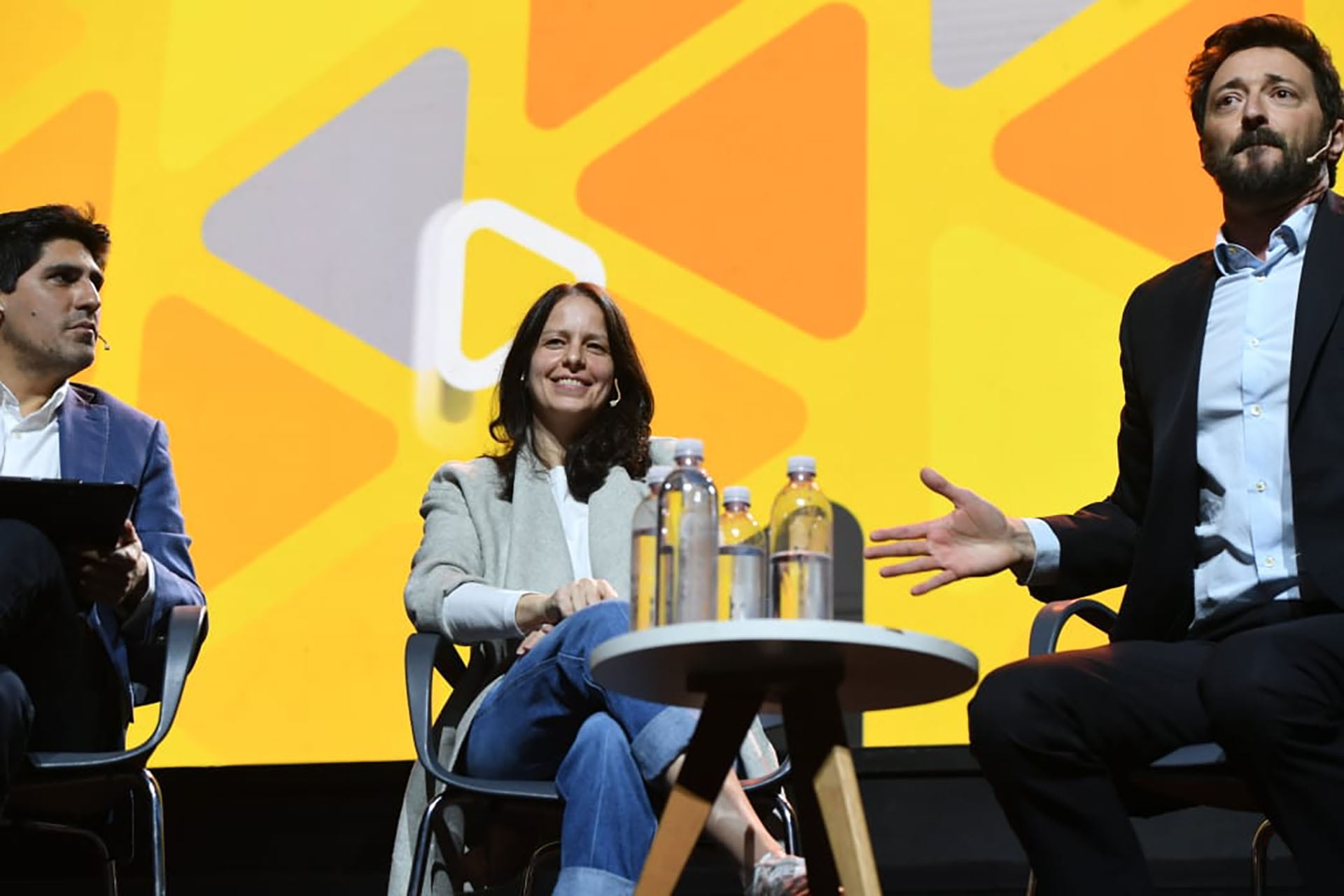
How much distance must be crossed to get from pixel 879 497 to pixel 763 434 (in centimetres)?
27

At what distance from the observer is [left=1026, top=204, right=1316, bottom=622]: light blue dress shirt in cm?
240

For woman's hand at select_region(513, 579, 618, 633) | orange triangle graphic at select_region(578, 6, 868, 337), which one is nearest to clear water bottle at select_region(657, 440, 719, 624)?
woman's hand at select_region(513, 579, 618, 633)

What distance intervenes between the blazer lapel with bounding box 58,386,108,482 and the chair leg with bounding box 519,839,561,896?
3.26 feet

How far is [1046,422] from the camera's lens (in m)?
3.41

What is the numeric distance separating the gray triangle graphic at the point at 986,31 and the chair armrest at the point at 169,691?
1891mm

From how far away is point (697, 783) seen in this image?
2068 mm

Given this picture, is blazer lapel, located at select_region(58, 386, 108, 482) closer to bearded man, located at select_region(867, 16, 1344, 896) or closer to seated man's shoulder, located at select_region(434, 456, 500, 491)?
seated man's shoulder, located at select_region(434, 456, 500, 491)

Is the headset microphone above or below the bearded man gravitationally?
above

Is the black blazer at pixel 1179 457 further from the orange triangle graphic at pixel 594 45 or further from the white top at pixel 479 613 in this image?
the orange triangle graphic at pixel 594 45

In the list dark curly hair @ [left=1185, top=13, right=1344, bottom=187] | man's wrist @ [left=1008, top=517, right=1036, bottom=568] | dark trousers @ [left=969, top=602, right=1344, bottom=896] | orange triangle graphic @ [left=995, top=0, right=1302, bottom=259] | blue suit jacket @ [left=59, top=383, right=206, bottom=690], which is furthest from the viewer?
orange triangle graphic @ [left=995, top=0, right=1302, bottom=259]

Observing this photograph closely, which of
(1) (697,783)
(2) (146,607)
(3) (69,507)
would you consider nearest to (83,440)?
(2) (146,607)

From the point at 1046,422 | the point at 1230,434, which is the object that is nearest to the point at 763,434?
the point at 1046,422

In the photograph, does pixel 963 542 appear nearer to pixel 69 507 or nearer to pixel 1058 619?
pixel 1058 619

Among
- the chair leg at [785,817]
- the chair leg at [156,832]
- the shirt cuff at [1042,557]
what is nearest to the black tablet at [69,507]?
the chair leg at [156,832]
